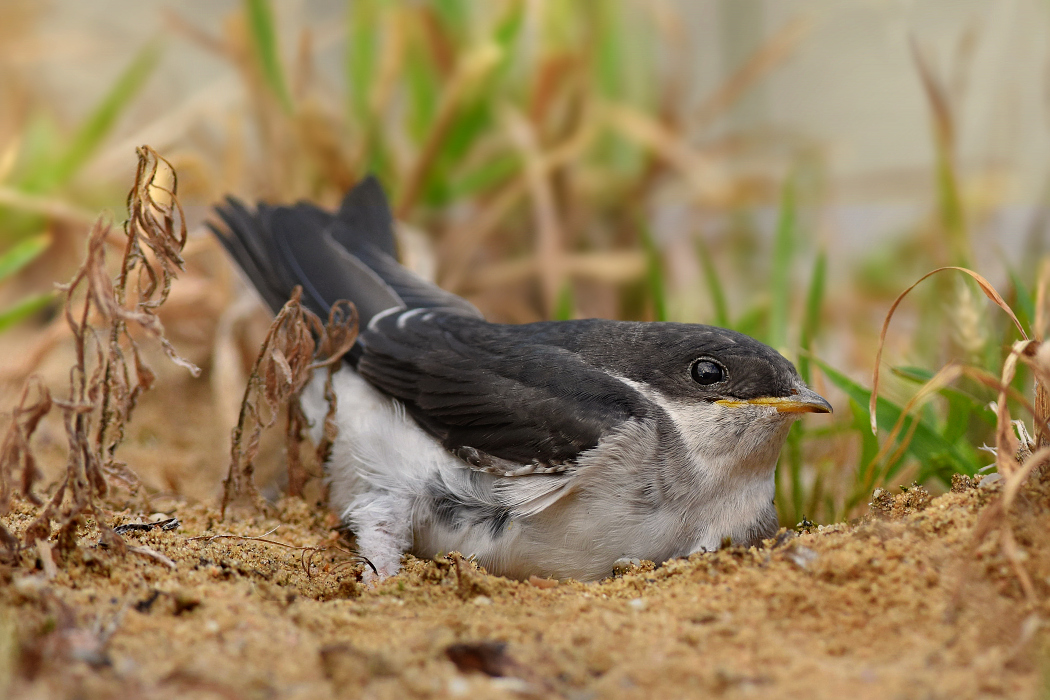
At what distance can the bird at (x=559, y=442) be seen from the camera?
245cm

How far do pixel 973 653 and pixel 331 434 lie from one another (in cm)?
204

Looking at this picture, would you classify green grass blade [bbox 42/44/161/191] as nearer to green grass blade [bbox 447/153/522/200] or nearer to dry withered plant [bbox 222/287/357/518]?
green grass blade [bbox 447/153/522/200]

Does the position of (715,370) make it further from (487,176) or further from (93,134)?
(93,134)

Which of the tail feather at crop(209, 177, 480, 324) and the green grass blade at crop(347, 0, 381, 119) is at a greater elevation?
the green grass blade at crop(347, 0, 381, 119)

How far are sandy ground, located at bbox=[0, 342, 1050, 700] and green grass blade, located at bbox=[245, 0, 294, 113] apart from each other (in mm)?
3199

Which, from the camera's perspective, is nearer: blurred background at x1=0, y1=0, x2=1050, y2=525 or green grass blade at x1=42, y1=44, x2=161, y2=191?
blurred background at x1=0, y1=0, x2=1050, y2=525

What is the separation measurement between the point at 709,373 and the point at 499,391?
25.1 inches

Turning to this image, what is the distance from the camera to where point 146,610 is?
178cm

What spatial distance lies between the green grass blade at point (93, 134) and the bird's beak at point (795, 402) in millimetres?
3789

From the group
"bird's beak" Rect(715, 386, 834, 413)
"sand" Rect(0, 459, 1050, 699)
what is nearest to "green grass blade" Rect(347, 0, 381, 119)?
"bird's beak" Rect(715, 386, 834, 413)

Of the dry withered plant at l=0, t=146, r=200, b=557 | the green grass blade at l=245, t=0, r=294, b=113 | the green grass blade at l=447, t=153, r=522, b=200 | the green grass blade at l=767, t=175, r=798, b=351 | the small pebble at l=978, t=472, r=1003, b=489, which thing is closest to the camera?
the dry withered plant at l=0, t=146, r=200, b=557

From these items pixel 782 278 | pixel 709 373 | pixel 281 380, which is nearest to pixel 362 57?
pixel 782 278

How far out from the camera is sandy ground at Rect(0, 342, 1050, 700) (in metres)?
1.49

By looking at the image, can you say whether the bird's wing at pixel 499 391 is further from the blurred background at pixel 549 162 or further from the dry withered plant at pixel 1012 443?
the blurred background at pixel 549 162
